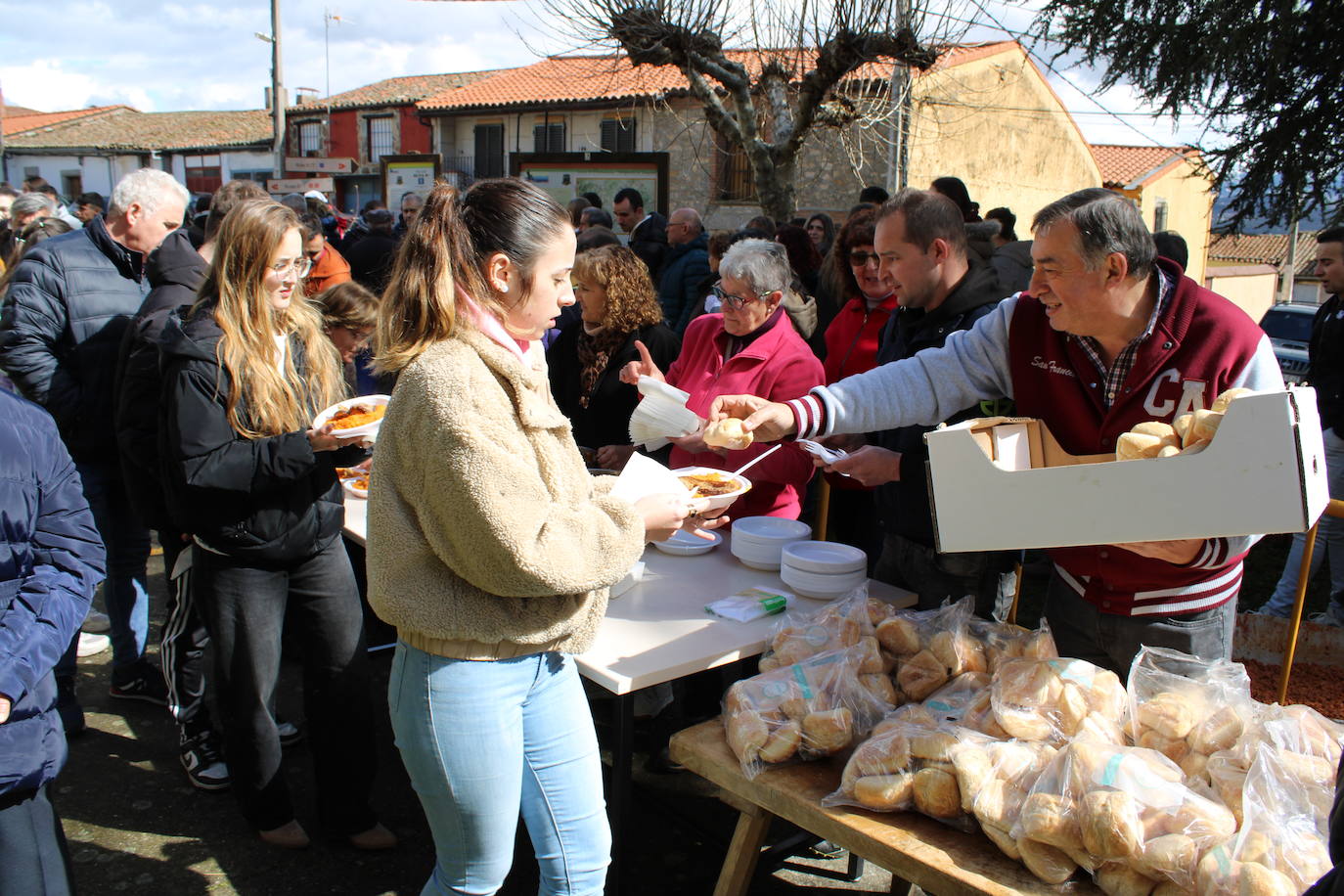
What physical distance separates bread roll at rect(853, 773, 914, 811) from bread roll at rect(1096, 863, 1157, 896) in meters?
0.33

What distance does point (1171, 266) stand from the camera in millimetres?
2055

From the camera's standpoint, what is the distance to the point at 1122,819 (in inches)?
58.3

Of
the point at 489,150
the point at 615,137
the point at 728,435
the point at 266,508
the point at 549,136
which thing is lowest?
the point at 266,508

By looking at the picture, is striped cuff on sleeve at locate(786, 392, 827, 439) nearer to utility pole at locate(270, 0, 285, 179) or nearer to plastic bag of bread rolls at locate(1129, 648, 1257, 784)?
plastic bag of bread rolls at locate(1129, 648, 1257, 784)

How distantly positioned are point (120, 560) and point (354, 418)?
1.93m

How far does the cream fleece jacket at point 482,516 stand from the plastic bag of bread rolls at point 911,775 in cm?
59

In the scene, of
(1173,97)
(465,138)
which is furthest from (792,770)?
(465,138)

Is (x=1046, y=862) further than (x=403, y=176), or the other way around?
(x=403, y=176)

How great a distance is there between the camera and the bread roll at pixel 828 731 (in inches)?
73.6

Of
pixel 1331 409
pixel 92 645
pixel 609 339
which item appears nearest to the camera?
Answer: pixel 609 339

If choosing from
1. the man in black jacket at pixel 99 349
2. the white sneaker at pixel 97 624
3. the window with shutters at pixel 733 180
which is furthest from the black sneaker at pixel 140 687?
the window with shutters at pixel 733 180

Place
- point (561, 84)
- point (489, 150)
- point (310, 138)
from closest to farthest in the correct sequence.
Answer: point (561, 84)
point (489, 150)
point (310, 138)

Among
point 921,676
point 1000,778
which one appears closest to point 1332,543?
point 921,676

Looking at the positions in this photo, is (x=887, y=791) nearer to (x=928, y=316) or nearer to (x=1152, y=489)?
(x=1152, y=489)
